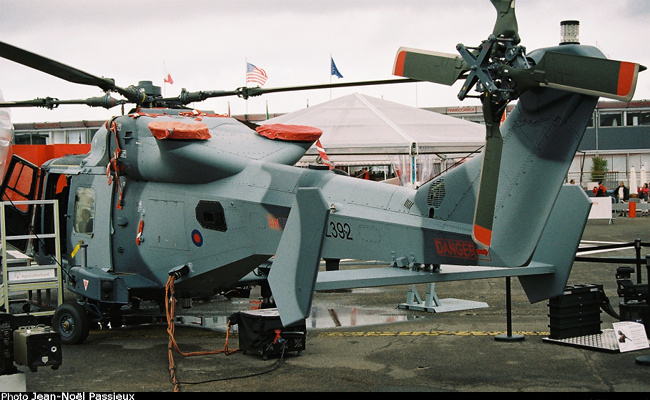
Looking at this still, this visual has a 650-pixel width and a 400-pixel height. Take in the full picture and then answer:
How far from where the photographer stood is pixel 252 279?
11.9 metres

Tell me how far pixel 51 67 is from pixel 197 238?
3112mm

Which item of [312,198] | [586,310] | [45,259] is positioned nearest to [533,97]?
[312,198]

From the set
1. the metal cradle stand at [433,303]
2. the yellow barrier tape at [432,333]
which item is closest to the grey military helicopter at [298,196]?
the yellow barrier tape at [432,333]

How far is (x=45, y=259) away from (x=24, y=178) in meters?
1.56

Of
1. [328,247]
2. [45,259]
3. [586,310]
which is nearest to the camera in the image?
[328,247]

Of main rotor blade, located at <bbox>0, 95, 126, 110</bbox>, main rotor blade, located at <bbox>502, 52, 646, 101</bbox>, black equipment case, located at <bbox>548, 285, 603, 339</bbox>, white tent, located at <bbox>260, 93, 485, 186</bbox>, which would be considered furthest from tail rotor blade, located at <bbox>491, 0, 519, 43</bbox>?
white tent, located at <bbox>260, 93, 485, 186</bbox>

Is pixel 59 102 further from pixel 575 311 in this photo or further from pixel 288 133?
pixel 575 311

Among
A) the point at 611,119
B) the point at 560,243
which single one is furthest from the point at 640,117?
the point at 560,243

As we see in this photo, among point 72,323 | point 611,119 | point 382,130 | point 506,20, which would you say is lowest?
point 72,323

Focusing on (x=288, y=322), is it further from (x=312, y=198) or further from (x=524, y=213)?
(x=524, y=213)

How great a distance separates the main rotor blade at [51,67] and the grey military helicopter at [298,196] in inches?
1.1

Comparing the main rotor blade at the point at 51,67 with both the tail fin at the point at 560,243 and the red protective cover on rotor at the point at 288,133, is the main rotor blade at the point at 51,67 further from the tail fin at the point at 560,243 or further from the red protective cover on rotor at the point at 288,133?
the tail fin at the point at 560,243

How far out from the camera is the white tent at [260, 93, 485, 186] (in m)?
22.9

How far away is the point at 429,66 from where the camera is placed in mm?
7133
